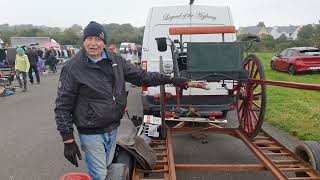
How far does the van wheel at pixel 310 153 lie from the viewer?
4543 millimetres

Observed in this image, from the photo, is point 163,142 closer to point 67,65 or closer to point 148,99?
point 67,65

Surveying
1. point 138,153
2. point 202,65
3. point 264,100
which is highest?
point 202,65

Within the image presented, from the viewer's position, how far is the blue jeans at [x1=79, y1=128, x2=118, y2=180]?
3.74 meters

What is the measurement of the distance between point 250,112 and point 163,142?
1.35m

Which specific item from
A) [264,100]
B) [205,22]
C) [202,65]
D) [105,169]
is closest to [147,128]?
[202,65]

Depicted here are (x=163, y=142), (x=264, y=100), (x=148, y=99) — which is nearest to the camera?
(x=264, y=100)

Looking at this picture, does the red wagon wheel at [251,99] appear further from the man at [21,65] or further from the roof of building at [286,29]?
the roof of building at [286,29]

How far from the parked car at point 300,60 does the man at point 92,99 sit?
20.8 meters

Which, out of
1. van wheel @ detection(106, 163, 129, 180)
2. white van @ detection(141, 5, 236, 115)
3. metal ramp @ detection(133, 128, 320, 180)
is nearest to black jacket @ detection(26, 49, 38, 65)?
white van @ detection(141, 5, 236, 115)

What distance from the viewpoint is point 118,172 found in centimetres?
388

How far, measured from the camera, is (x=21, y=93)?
17.3m

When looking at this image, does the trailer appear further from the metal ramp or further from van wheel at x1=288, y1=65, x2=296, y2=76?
van wheel at x1=288, y1=65, x2=296, y2=76

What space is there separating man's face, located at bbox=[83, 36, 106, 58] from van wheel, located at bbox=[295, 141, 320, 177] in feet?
8.68

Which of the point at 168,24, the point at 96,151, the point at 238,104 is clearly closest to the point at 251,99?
the point at 238,104
